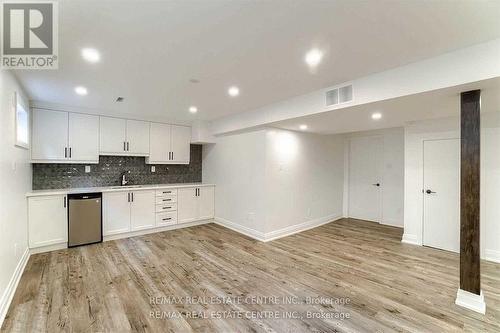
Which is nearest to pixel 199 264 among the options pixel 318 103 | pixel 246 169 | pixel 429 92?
pixel 246 169

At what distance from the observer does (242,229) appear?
191 inches

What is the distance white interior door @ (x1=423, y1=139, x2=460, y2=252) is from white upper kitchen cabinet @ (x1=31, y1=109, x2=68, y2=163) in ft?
21.2

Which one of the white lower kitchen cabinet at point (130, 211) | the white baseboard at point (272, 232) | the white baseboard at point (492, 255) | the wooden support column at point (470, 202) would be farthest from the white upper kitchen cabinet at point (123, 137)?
the white baseboard at point (492, 255)

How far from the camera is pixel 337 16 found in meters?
1.64

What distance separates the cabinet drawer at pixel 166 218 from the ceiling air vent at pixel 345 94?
160 inches

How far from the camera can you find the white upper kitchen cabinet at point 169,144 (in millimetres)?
5191

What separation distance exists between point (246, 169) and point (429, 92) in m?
3.21

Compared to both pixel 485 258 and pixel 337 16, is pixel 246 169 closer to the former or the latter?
pixel 337 16

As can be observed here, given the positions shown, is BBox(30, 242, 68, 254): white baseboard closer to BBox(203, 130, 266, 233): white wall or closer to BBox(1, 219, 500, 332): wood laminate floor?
BBox(1, 219, 500, 332): wood laminate floor

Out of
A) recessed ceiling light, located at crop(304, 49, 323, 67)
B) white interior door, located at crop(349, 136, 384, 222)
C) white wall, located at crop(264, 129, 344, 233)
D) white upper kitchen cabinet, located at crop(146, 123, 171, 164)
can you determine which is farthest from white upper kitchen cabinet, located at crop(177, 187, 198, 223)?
white interior door, located at crop(349, 136, 384, 222)

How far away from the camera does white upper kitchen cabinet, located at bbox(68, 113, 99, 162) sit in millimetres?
4234

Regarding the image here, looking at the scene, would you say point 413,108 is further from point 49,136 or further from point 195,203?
point 49,136

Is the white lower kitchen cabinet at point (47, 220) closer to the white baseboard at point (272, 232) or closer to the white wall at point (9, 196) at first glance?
the white wall at point (9, 196)

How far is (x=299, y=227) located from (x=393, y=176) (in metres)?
2.66
